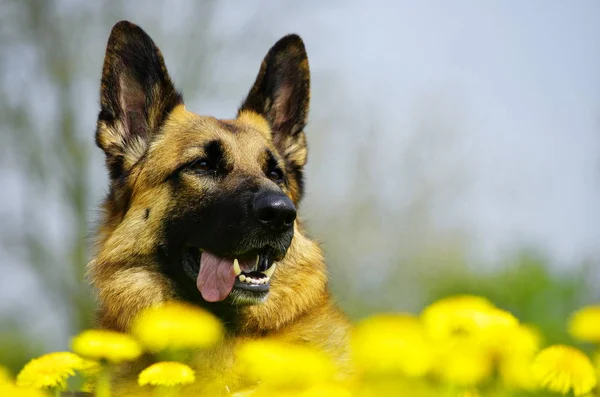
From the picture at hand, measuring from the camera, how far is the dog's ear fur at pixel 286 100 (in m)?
4.49

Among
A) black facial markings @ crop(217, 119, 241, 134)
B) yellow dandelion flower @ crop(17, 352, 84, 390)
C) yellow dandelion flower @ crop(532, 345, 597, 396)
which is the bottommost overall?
yellow dandelion flower @ crop(17, 352, 84, 390)

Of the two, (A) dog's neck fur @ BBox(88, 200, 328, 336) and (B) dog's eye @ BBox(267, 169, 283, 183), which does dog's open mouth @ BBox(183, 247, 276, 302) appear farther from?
(B) dog's eye @ BBox(267, 169, 283, 183)

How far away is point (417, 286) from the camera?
52.3 ft

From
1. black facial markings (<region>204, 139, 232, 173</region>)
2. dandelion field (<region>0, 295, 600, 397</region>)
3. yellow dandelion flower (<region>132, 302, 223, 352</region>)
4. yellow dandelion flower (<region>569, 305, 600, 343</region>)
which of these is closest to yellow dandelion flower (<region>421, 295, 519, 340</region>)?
dandelion field (<region>0, 295, 600, 397</region>)

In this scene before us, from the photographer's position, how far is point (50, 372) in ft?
5.24

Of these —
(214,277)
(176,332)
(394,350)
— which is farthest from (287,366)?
(214,277)

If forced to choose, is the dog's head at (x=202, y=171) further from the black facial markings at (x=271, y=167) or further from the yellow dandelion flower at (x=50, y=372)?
the yellow dandelion flower at (x=50, y=372)

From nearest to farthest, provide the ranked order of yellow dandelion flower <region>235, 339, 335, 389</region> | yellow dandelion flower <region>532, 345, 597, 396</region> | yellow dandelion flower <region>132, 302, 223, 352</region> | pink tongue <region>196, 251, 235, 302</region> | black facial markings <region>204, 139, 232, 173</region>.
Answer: yellow dandelion flower <region>235, 339, 335, 389</region> < yellow dandelion flower <region>532, 345, 597, 396</region> < yellow dandelion flower <region>132, 302, 223, 352</region> < pink tongue <region>196, 251, 235, 302</region> < black facial markings <region>204, 139, 232, 173</region>

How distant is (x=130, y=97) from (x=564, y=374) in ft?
11.9

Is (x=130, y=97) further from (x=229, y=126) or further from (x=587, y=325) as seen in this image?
(x=587, y=325)

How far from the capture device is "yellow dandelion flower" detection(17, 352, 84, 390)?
5.16 ft

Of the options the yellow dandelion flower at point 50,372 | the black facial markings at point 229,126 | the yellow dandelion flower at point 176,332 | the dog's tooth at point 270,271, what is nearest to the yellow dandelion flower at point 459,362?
the yellow dandelion flower at point 176,332

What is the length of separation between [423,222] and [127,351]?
16707 millimetres

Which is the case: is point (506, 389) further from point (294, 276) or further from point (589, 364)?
point (294, 276)
